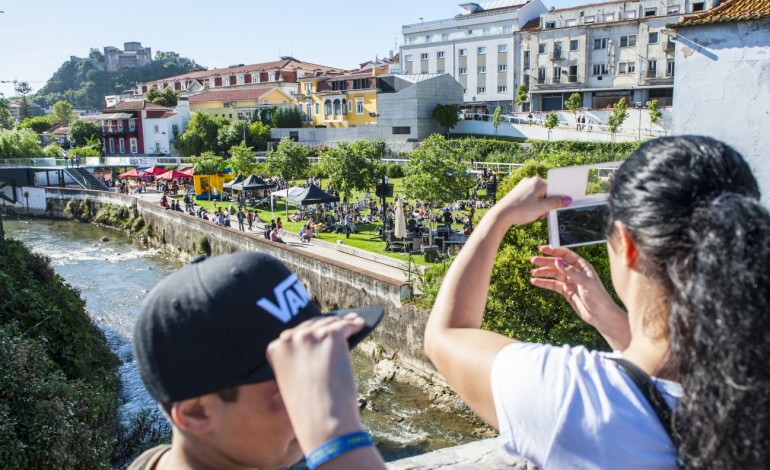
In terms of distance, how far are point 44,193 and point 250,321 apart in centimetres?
5111

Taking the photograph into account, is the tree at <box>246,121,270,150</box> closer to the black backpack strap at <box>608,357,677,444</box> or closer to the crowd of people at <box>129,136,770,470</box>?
the crowd of people at <box>129,136,770,470</box>

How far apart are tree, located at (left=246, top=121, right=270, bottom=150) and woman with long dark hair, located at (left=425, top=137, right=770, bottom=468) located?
57.8 meters

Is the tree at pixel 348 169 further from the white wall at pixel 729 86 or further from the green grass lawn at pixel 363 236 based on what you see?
the white wall at pixel 729 86

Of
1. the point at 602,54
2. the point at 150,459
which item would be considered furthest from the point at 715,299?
the point at 602,54

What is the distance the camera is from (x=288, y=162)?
115 feet

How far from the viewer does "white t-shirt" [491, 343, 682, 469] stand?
4.47 ft

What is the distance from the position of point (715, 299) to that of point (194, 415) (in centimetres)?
110

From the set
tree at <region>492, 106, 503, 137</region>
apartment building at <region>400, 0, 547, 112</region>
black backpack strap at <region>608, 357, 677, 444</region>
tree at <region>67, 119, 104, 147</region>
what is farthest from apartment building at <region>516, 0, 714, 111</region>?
black backpack strap at <region>608, 357, 677, 444</region>

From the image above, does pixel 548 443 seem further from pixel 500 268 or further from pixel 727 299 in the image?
pixel 500 268

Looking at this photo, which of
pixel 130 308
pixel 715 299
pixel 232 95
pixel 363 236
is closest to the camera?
pixel 715 299

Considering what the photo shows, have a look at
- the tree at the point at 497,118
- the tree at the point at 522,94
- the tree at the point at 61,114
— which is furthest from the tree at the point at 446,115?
the tree at the point at 61,114

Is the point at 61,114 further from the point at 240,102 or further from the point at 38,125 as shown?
the point at 240,102

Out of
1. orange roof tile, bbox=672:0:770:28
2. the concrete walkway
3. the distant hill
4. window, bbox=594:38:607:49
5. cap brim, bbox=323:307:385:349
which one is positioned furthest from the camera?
the distant hill

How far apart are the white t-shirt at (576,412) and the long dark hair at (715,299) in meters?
0.07
